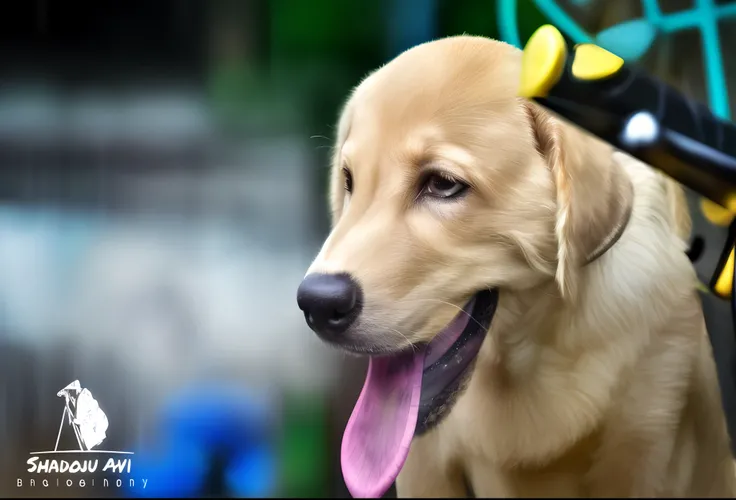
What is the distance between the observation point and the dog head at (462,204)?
1.99 feet

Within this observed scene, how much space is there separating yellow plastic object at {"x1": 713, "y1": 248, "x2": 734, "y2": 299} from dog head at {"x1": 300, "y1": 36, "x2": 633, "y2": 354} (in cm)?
11

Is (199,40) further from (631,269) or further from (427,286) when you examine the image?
(631,269)

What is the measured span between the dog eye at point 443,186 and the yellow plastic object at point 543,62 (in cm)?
16

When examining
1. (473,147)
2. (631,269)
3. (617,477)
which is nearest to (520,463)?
(617,477)

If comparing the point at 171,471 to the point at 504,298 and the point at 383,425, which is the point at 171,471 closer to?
the point at 383,425

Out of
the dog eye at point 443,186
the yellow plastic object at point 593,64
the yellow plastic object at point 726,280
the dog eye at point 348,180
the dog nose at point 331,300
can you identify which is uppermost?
the yellow plastic object at point 593,64

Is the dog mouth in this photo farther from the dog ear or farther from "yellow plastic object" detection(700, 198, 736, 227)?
"yellow plastic object" detection(700, 198, 736, 227)

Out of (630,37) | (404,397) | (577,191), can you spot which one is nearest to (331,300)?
(404,397)

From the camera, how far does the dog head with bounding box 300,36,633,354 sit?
605 millimetres

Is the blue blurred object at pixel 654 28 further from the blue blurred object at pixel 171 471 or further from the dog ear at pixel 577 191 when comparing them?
the blue blurred object at pixel 171 471

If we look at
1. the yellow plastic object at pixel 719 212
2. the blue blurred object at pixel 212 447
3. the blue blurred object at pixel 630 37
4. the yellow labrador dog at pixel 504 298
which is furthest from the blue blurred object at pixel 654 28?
the blue blurred object at pixel 212 447

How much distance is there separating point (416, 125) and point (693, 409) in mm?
436

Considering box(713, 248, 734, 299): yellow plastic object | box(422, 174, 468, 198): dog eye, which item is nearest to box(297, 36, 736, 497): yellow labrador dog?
box(422, 174, 468, 198): dog eye

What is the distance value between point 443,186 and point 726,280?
0.87 feet
